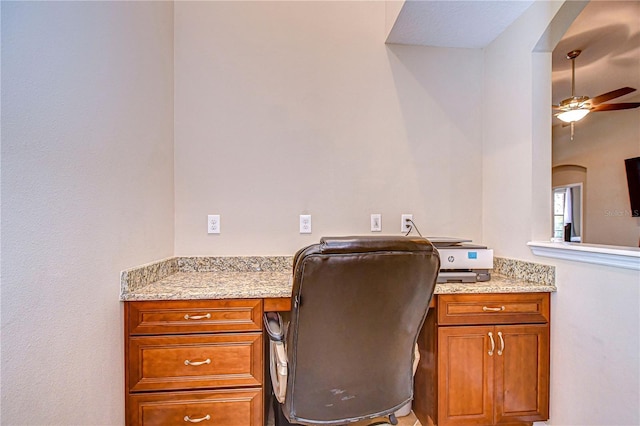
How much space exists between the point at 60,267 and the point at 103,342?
40 cm

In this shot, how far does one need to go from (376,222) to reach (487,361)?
979 mm

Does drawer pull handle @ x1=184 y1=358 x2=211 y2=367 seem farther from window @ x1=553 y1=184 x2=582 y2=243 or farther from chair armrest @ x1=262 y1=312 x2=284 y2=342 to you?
window @ x1=553 y1=184 x2=582 y2=243

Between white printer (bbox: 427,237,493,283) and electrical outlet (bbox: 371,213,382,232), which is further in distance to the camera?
electrical outlet (bbox: 371,213,382,232)

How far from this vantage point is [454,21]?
1.84 m

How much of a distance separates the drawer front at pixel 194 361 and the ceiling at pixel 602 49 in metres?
2.93

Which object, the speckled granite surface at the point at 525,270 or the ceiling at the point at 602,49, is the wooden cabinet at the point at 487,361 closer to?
the speckled granite surface at the point at 525,270

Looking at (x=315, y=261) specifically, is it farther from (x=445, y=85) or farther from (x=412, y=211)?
(x=445, y=85)

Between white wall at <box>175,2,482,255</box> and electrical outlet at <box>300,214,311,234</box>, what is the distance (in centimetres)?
3

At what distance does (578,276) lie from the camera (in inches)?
57.2

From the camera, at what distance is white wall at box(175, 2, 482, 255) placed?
192cm

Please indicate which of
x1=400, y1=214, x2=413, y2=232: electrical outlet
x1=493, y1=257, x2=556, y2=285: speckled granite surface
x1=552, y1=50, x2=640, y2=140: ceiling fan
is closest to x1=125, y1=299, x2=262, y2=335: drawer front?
x1=400, y1=214, x2=413, y2=232: electrical outlet

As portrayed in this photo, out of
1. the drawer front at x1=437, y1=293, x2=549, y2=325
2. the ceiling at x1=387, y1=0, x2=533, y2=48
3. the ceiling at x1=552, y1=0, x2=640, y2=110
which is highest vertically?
the ceiling at x1=552, y1=0, x2=640, y2=110

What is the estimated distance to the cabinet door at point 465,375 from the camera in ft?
4.95

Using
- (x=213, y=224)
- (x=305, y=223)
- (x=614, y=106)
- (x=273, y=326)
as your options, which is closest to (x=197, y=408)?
(x=273, y=326)
